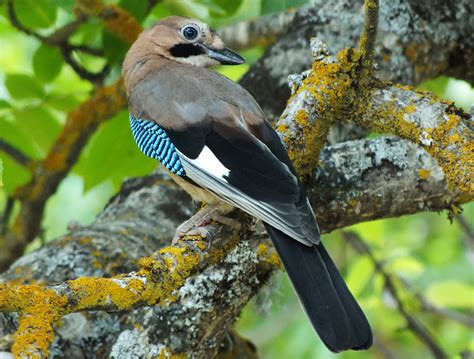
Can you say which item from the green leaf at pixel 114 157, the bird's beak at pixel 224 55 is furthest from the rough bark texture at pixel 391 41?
the green leaf at pixel 114 157

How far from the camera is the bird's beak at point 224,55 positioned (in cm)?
462

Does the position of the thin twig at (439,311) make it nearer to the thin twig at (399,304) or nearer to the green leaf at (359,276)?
the thin twig at (399,304)

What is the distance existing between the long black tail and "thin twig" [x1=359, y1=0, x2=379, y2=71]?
810 mm

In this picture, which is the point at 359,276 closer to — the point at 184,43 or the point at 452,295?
the point at 452,295

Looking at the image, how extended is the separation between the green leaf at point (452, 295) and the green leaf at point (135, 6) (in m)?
2.54

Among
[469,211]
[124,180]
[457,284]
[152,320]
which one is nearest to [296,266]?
[152,320]

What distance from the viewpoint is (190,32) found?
189 inches

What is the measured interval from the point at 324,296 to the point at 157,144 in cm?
120

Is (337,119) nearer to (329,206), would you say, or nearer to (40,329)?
(329,206)

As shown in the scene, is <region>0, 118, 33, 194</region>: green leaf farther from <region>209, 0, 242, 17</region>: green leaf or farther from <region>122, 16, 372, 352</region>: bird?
<region>209, 0, 242, 17</region>: green leaf

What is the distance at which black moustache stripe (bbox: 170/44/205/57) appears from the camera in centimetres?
480

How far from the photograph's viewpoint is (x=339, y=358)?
583 cm

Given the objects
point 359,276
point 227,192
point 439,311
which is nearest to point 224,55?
point 227,192

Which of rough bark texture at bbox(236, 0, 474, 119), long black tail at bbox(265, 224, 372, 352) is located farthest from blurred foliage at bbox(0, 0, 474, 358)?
long black tail at bbox(265, 224, 372, 352)
